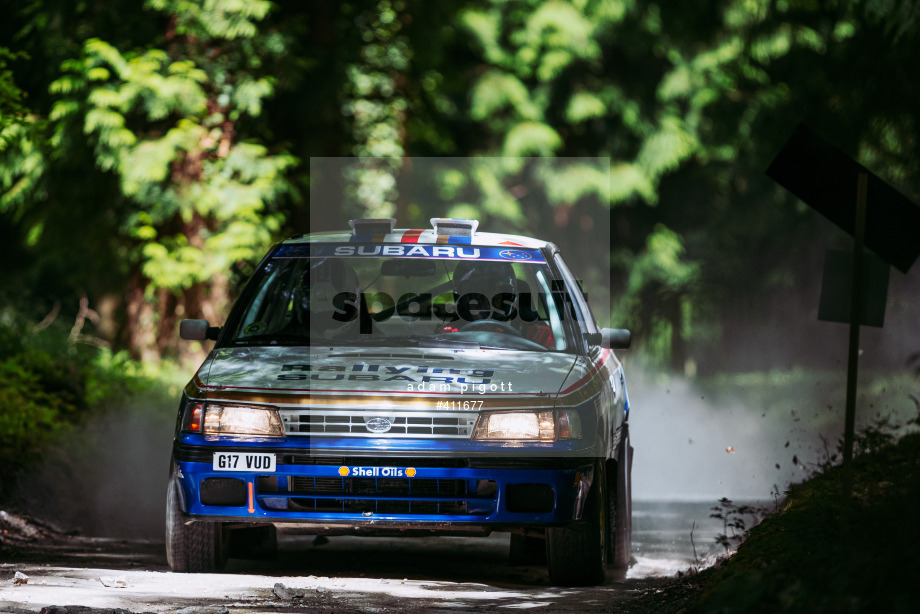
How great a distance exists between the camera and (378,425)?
7113 millimetres

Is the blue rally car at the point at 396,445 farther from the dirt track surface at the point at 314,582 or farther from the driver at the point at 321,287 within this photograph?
the driver at the point at 321,287

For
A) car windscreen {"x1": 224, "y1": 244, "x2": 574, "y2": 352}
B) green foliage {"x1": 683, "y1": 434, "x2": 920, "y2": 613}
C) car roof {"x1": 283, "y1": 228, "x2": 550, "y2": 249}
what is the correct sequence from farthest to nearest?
car roof {"x1": 283, "y1": 228, "x2": 550, "y2": 249} < car windscreen {"x1": 224, "y1": 244, "x2": 574, "y2": 352} < green foliage {"x1": 683, "y1": 434, "x2": 920, "y2": 613}

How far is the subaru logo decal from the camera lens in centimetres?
711

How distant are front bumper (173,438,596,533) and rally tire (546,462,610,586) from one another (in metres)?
0.13

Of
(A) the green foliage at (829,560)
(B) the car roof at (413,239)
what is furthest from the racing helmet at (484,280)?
(A) the green foliage at (829,560)

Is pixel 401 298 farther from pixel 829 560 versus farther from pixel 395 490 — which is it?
pixel 829 560

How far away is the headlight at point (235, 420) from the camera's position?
7156 mm

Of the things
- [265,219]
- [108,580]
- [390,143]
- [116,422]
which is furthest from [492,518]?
[390,143]

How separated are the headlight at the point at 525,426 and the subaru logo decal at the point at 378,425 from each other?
1.51 feet

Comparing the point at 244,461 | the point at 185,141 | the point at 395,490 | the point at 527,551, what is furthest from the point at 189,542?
the point at 185,141

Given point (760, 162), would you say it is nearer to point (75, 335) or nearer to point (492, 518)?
point (75, 335)

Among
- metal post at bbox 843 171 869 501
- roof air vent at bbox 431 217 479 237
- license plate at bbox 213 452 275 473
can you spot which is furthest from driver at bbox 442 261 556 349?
metal post at bbox 843 171 869 501

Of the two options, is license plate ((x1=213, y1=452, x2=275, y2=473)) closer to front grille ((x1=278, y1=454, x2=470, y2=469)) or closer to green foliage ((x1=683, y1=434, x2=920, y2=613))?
front grille ((x1=278, y1=454, x2=470, y2=469))

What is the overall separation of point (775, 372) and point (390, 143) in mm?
7697
